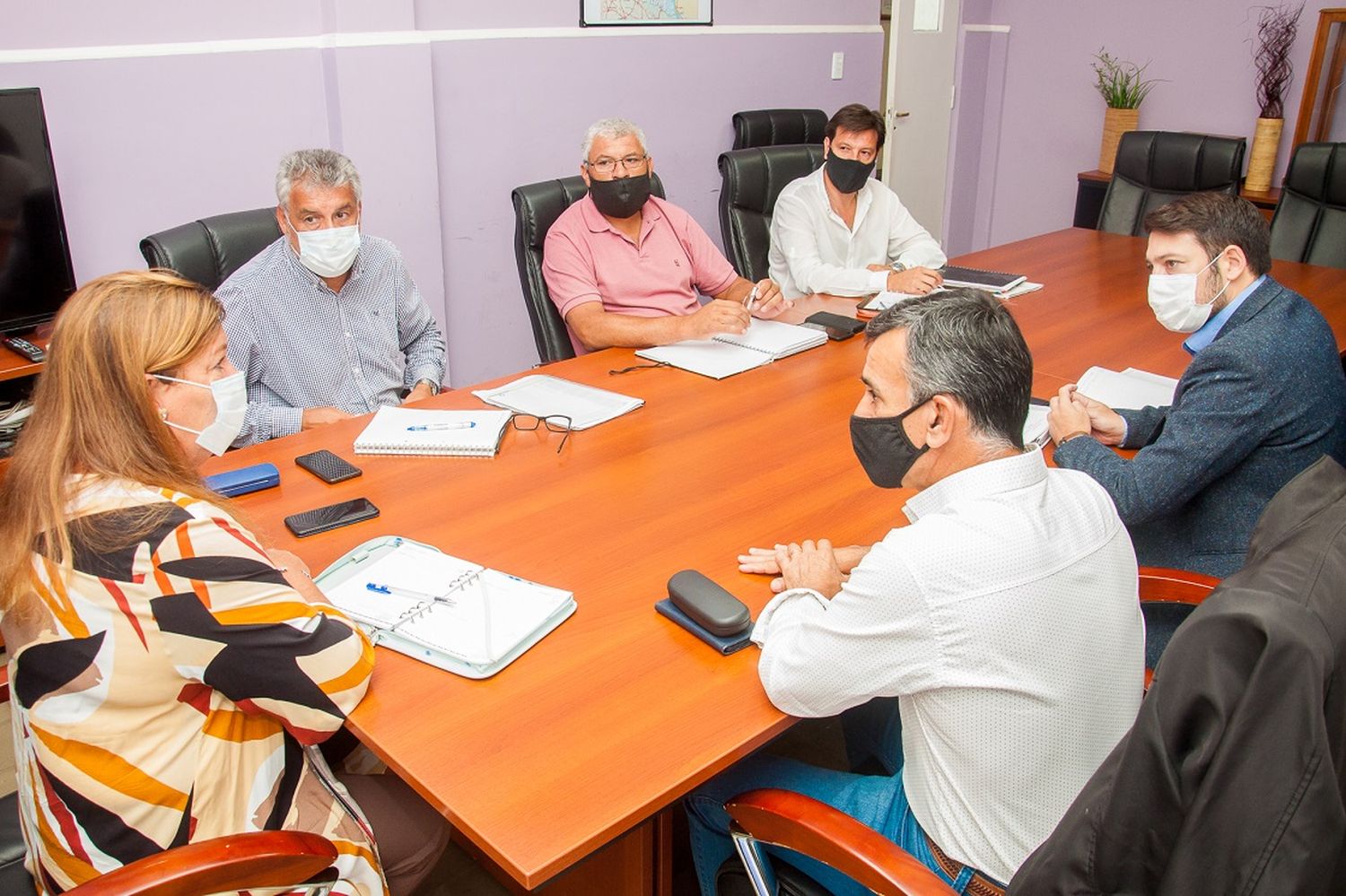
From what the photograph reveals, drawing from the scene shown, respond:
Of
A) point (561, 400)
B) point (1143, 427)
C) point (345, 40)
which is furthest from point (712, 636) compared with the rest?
point (345, 40)

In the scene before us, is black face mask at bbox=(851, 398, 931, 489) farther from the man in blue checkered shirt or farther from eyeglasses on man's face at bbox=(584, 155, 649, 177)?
eyeglasses on man's face at bbox=(584, 155, 649, 177)

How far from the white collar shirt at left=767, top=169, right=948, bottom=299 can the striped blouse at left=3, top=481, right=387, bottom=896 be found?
90.4 inches

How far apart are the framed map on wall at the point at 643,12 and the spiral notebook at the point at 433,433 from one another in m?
2.50

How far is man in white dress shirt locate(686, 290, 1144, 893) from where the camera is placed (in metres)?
1.16

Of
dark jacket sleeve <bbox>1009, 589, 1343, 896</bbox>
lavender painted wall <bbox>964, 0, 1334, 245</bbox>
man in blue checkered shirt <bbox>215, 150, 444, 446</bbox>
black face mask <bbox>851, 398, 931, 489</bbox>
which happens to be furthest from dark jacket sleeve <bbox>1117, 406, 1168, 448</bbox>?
lavender painted wall <bbox>964, 0, 1334, 245</bbox>

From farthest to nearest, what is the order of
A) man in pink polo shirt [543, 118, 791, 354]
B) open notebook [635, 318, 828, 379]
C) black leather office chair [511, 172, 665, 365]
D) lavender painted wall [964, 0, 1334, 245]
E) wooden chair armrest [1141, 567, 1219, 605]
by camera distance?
1. lavender painted wall [964, 0, 1334, 245]
2. black leather office chair [511, 172, 665, 365]
3. man in pink polo shirt [543, 118, 791, 354]
4. open notebook [635, 318, 828, 379]
5. wooden chair armrest [1141, 567, 1219, 605]

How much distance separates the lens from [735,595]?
1.52m

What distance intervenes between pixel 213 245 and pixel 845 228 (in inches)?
78.3

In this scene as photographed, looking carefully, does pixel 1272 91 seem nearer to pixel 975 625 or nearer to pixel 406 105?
pixel 406 105

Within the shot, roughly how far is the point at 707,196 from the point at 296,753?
3.84m

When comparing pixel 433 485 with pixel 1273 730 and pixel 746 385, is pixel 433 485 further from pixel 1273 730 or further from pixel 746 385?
pixel 1273 730

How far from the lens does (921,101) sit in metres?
5.52

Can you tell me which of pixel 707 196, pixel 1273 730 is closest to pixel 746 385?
pixel 1273 730

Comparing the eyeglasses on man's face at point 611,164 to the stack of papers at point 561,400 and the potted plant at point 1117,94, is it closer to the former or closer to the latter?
the stack of papers at point 561,400
